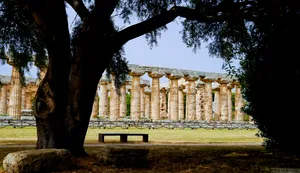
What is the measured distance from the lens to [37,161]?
7078 millimetres

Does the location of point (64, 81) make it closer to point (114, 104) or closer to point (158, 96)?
point (114, 104)

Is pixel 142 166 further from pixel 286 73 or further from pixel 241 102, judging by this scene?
pixel 241 102

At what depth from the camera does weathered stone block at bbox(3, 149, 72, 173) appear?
6868 mm

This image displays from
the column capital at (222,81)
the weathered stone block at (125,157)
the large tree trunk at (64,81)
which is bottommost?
the weathered stone block at (125,157)

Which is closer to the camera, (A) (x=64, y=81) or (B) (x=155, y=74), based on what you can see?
(A) (x=64, y=81)

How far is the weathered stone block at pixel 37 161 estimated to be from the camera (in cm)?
687

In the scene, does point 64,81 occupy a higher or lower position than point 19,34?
lower

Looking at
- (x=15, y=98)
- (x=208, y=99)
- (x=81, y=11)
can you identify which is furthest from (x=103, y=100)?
(x=81, y=11)

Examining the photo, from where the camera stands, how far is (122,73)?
13.4 meters

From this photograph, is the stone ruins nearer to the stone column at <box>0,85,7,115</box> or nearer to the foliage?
the stone column at <box>0,85,7,115</box>

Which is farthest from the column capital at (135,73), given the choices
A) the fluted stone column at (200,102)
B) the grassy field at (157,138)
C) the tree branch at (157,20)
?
the tree branch at (157,20)

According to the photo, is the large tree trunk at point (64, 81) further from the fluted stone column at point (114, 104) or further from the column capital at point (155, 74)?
the column capital at point (155, 74)

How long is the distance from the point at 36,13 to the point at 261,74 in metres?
6.58

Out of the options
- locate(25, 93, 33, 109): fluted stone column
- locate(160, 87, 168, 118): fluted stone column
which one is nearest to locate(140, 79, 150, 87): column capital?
locate(160, 87, 168, 118): fluted stone column
